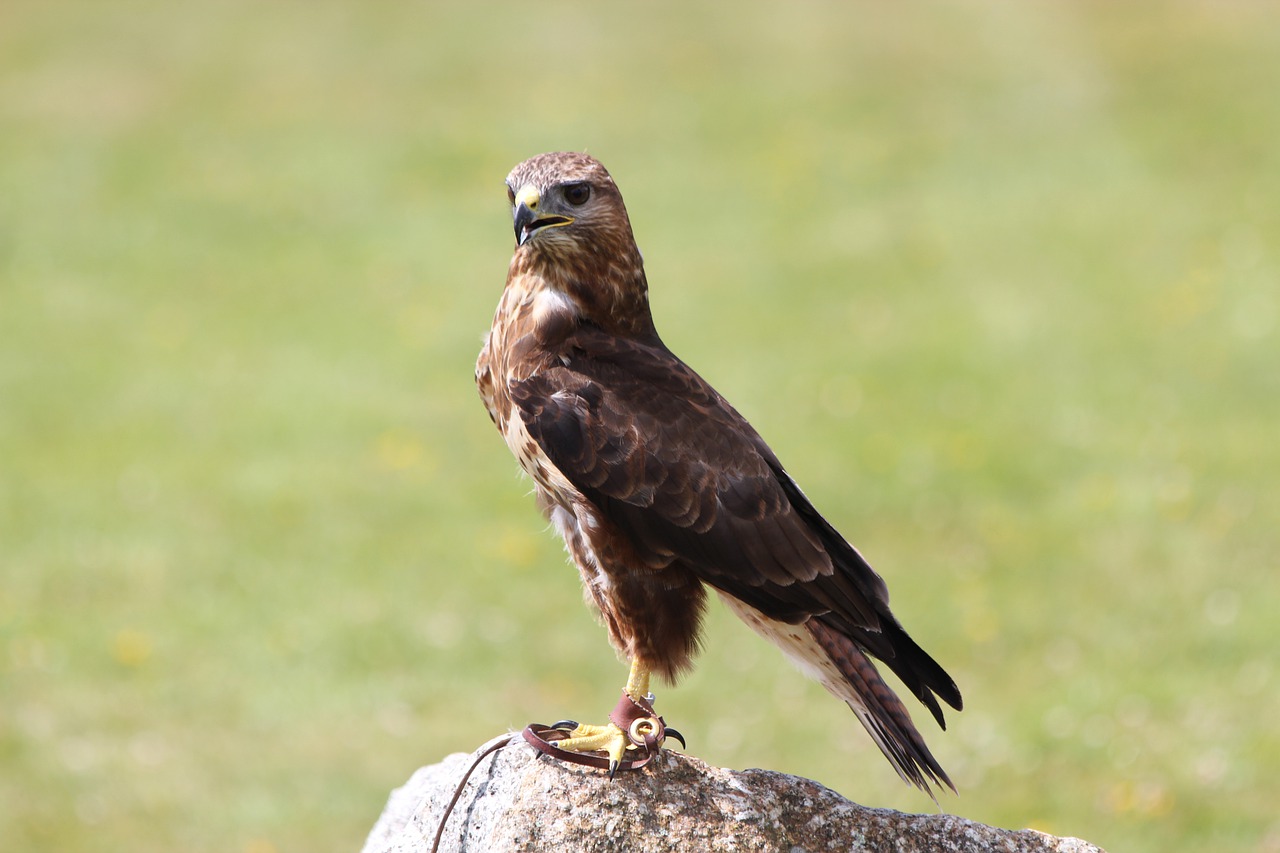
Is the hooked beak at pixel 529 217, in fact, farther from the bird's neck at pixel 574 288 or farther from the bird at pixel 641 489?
the bird's neck at pixel 574 288

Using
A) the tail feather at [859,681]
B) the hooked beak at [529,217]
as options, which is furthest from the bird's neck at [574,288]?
the tail feather at [859,681]

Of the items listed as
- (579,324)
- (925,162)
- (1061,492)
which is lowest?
(579,324)

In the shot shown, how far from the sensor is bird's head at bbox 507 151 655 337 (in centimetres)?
448

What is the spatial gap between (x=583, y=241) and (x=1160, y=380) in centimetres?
1043

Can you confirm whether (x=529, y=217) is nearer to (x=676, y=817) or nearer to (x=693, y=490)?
(x=693, y=490)

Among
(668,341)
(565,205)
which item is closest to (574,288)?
(565,205)

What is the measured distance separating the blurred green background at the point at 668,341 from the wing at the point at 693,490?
13.5 ft

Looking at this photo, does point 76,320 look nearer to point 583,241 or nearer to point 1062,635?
point 1062,635

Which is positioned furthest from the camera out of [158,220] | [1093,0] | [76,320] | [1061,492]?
[1093,0]

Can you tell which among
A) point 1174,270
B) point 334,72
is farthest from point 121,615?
point 334,72

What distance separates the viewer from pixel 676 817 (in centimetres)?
446

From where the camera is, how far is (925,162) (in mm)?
19141

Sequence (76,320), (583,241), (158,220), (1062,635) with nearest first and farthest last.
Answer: (583,241) → (1062,635) → (76,320) → (158,220)

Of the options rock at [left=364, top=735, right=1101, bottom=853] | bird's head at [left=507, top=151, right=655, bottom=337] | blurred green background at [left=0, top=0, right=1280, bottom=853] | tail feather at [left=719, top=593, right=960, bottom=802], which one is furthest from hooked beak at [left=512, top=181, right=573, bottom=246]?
blurred green background at [left=0, top=0, right=1280, bottom=853]
